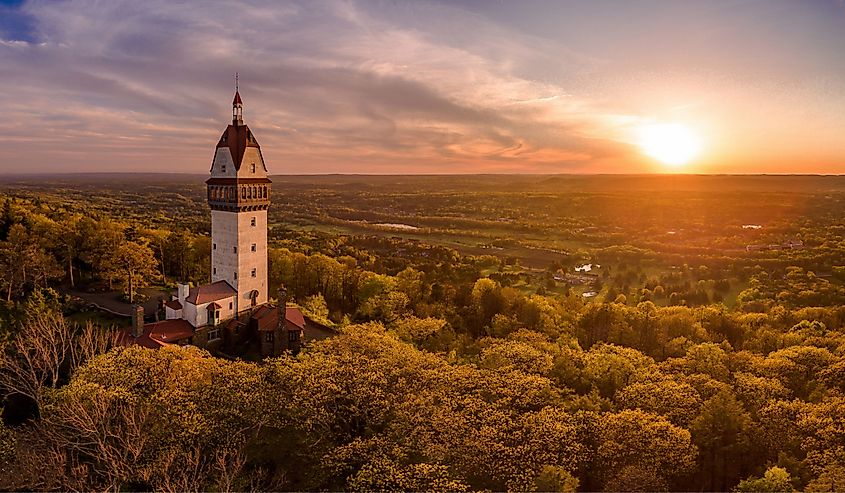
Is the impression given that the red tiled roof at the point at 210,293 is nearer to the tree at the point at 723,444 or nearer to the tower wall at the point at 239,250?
the tower wall at the point at 239,250

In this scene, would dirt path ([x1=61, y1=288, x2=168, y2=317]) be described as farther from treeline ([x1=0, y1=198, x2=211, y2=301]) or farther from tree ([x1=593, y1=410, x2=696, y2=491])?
tree ([x1=593, y1=410, x2=696, y2=491])

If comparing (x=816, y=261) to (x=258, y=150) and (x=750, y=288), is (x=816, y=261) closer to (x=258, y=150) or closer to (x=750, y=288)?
(x=750, y=288)

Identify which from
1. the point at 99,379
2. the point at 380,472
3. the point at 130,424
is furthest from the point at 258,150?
the point at 380,472

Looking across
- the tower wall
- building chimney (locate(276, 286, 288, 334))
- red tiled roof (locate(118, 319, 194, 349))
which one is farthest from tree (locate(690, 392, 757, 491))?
the tower wall

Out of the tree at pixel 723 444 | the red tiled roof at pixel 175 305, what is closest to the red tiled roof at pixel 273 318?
the red tiled roof at pixel 175 305

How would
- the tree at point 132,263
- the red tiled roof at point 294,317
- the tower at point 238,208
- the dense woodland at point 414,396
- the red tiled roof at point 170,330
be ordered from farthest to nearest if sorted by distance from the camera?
the tree at point 132,263, the tower at point 238,208, the red tiled roof at point 294,317, the red tiled roof at point 170,330, the dense woodland at point 414,396
